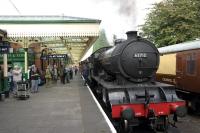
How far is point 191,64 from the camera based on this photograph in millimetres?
16500

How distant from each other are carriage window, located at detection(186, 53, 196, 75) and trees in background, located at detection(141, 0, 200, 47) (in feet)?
54.3

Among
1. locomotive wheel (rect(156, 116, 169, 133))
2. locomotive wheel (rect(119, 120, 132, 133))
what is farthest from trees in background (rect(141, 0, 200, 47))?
locomotive wheel (rect(119, 120, 132, 133))

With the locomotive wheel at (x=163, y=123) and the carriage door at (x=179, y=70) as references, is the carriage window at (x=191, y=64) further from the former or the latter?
the locomotive wheel at (x=163, y=123)

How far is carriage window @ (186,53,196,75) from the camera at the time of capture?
16156 mm

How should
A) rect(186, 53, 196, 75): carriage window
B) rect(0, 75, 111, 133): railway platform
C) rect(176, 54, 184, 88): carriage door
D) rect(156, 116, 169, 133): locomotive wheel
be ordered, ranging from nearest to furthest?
1. rect(0, 75, 111, 133): railway platform
2. rect(156, 116, 169, 133): locomotive wheel
3. rect(186, 53, 196, 75): carriage window
4. rect(176, 54, 184, 88): carriage door

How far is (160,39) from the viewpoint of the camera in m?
35.9

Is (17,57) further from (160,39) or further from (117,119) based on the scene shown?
(117,119)

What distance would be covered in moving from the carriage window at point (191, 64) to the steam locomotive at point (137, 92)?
2788 millimetres

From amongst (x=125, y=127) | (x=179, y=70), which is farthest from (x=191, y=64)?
(x=125, y=127)

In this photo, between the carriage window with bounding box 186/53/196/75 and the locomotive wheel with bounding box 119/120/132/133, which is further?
the carriage window with bounding box 186/53/196/75

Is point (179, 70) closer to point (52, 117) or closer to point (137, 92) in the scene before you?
point (137, 92)

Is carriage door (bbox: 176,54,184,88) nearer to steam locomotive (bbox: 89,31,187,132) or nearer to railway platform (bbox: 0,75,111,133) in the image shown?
railway platform (bbox: 0,75,111,133)

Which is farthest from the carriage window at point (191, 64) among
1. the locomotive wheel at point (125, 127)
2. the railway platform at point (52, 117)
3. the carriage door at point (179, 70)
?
the locomotive wheel at point (125, 127)

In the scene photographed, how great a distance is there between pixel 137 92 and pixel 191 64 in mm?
4290
